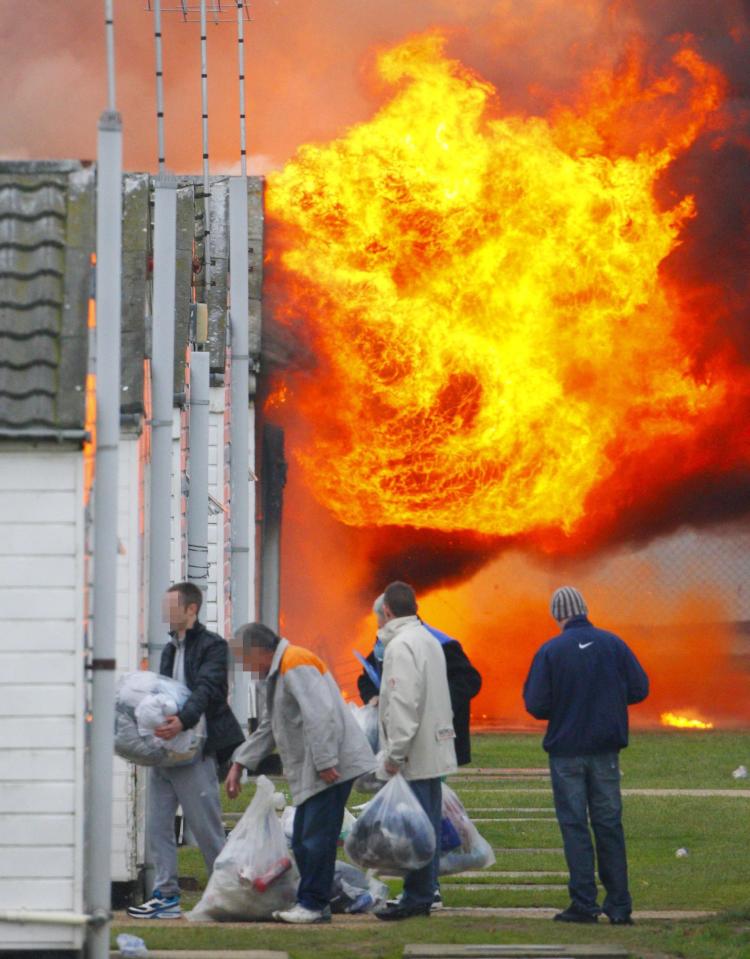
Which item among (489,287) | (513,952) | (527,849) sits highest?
(489,287)

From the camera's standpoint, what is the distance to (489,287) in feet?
84.2

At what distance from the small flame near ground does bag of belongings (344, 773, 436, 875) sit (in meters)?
16.8

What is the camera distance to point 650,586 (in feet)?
90.8

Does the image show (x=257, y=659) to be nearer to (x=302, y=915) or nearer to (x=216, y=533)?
(x=302, y=915)

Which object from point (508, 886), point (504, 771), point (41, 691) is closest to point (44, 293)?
point (41, 691)

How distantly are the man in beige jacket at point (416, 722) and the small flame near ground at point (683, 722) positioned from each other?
53.7 feet

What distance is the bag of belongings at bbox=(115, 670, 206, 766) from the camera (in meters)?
11.0

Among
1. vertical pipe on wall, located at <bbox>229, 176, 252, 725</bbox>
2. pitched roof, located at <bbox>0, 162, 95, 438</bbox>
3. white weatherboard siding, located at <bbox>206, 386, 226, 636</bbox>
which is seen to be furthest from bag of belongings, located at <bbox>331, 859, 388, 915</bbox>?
white weatherboard siding, located at <bbox>206, 386, 226, 636</bbox>

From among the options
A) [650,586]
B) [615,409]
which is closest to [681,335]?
[615,409]

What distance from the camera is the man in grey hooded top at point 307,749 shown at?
10.8 meters

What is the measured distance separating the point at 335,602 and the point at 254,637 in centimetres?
1748

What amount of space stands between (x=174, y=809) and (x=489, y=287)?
15.0 m

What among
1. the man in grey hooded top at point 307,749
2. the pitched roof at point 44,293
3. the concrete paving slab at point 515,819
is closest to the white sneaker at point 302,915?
the man in grey hooded top at point 307,749

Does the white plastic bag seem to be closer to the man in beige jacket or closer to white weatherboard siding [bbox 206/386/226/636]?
the man in beige jacket
